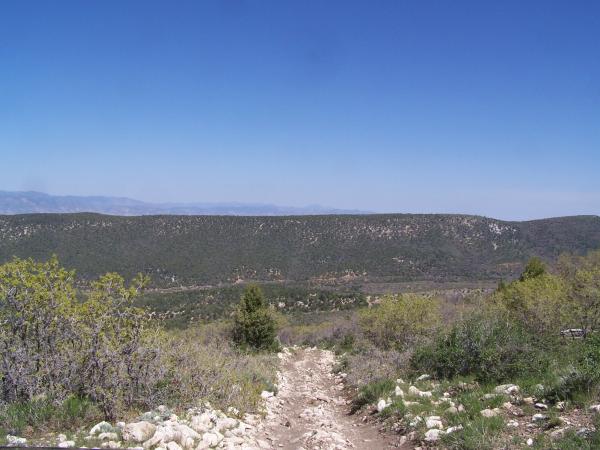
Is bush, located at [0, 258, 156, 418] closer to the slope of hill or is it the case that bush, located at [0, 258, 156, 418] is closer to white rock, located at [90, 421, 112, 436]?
white rock, located at [90, 421, 112, 436]

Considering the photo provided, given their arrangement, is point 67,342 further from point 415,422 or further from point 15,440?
point 415,422

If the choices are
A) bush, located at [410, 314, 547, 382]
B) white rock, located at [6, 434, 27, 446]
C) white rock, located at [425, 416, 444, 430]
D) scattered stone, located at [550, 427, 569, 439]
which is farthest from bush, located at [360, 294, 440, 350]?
white rock, located at [6, 434, 27, 446]

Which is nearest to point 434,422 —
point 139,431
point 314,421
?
point 314,421

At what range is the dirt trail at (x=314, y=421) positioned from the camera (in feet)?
26.5

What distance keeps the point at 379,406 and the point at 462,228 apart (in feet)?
277

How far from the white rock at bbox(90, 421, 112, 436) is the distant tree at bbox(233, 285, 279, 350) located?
21.1 m

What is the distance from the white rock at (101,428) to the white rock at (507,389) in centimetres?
715

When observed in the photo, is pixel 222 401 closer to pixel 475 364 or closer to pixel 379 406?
pixel 379 406

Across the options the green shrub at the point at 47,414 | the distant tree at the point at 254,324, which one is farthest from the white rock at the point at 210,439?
the distant tree at the point at 254,324

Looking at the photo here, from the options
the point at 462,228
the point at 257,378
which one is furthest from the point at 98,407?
the point at 462,228

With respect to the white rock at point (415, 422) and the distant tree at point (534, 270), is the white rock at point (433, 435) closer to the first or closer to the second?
the white rock at point (415, 422)

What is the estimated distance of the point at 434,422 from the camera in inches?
311

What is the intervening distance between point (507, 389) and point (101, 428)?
7519 millimetres

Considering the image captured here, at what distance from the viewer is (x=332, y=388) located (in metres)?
15.2
